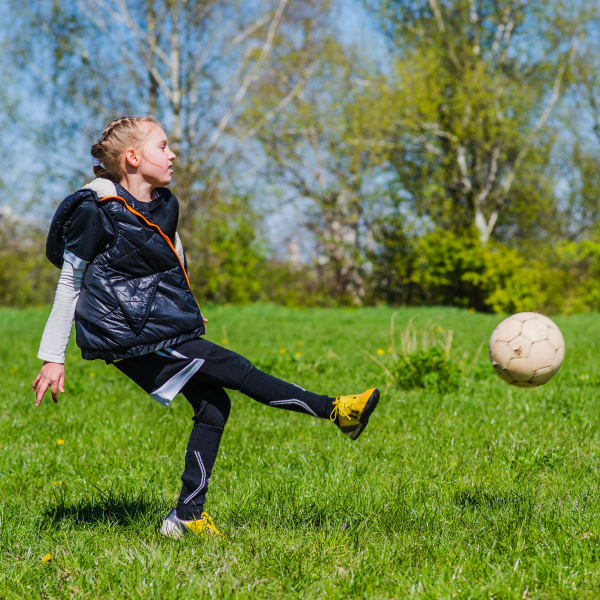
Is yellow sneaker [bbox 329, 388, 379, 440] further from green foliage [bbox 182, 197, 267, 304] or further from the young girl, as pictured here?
green foliage [bbox 182, 197, 267, 304]

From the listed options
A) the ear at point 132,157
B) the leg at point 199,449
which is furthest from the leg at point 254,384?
the ear at point 132,157

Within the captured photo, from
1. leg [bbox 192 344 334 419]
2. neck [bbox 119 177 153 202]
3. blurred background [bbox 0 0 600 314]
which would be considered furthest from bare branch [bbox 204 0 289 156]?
leg [bbox 192 344 334 419]

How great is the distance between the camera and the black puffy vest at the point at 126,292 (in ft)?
7.76

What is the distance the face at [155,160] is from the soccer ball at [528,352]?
1.83m

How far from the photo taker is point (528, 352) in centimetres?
281

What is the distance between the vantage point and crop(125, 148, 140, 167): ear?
8.57 ft

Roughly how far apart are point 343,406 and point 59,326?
124 cm

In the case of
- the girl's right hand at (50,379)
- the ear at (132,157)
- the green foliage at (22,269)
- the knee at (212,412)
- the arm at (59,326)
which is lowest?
the green foliage at (22,269)

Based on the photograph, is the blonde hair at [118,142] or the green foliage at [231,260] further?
the green foliage at [231,260]

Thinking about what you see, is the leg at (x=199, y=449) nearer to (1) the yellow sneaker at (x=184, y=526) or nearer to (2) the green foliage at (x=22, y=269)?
(1) the yellow sneaker at (x=184, y=526)

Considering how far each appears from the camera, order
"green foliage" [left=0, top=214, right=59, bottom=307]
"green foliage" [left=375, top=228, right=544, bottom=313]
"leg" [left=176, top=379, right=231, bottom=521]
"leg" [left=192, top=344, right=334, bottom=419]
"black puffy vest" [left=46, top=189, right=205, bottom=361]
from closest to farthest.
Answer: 1. "black puffy vest" [left=46, top=189, right=205, bottom=361]
2. "leg" [left=192, top=344, right=334, bottom=419]
3. "leg" [left=176, top=379, right=231, bottom=521]
4. "green foliage" [left=375, top=228, right=544, bottom=313]
5. "green foliage" [left=0, top=214, right=59, bottom=307]

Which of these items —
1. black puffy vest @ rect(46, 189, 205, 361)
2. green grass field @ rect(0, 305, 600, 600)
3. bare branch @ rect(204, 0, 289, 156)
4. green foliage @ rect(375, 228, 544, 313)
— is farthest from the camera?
green foliage @ rect(375, 228, 544, 313)

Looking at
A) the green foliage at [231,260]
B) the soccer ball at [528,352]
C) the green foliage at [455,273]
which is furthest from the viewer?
the green foliage at [231,260]

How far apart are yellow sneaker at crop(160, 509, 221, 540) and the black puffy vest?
2.78ft
